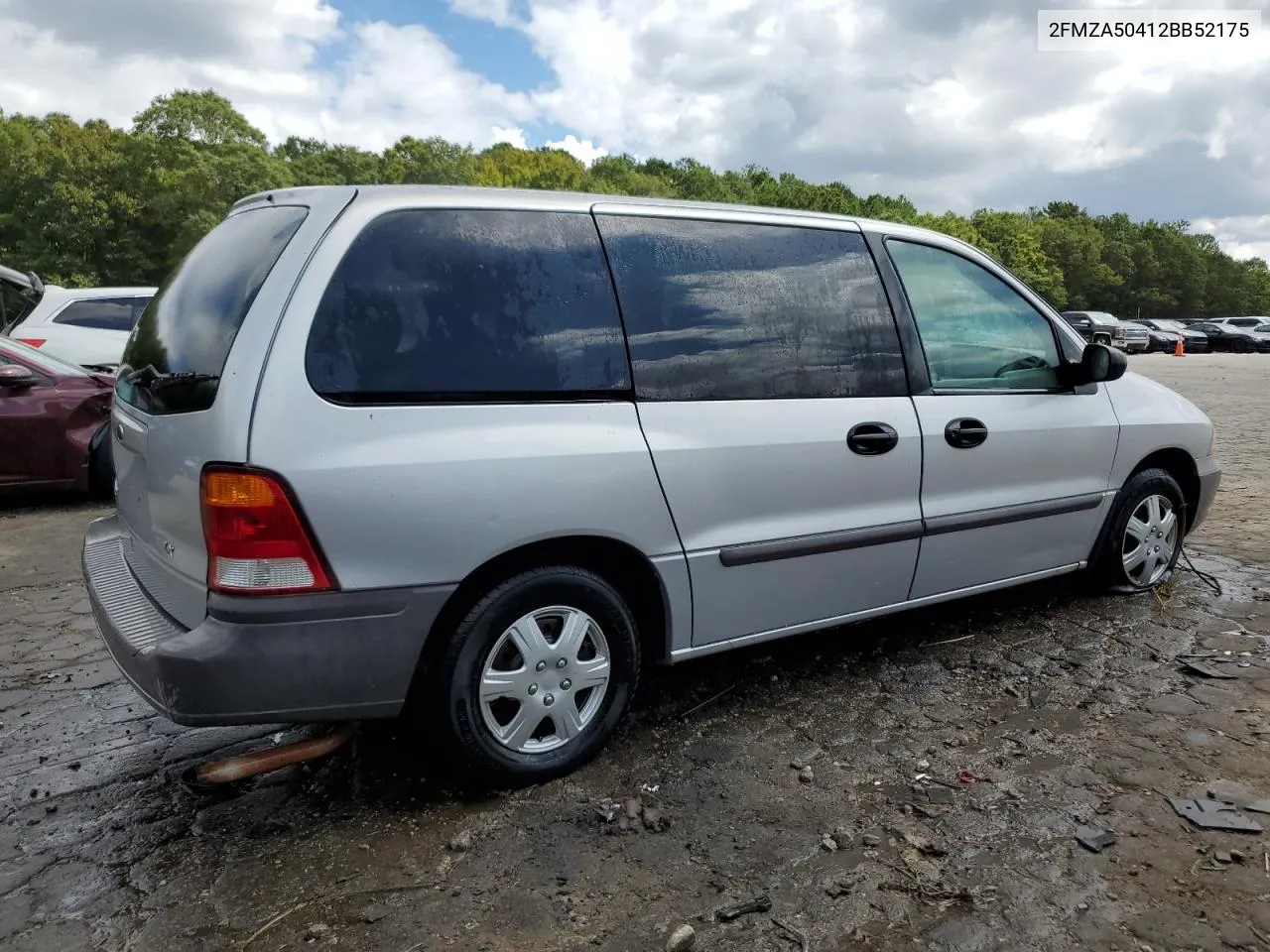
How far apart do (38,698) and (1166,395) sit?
522cm

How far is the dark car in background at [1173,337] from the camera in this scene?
42531mm

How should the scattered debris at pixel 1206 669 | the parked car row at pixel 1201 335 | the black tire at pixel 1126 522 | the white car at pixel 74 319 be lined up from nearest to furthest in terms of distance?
1. the scattered debris at pixel 1206 669
2. the black tire at pixel 1126 522
3. the white car at pixel 74 319
4. the parked car row at pixel 1201 335

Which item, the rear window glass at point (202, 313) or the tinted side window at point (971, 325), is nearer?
the rear window glass at point (202, 313)

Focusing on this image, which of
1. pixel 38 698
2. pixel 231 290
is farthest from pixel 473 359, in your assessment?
pixel 38 698

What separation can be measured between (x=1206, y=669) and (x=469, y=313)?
10.7ft

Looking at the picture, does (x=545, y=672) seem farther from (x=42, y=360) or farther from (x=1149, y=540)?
(x=42, y=360)

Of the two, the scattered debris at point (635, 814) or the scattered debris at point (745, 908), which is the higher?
the scattered debris at point (635, 814)

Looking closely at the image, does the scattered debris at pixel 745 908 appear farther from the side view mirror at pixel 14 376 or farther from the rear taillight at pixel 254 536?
the side view mirror at pixel 14 376

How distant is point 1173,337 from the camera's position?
141 feet

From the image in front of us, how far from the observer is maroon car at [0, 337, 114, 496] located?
7148mm

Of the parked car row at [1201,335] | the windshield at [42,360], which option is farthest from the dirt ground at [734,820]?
the parked car row at [1201,335]

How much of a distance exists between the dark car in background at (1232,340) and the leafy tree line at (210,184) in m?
19.3

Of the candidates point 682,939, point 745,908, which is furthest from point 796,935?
point 682,939

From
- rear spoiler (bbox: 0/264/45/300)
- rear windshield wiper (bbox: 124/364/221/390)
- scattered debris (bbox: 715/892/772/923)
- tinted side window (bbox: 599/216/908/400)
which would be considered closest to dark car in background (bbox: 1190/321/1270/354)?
rear spoiler (bbox: 0/264/45/300)
